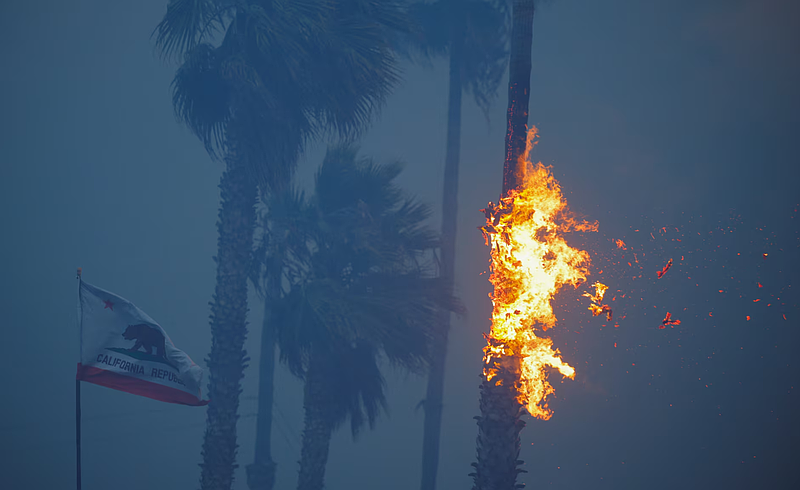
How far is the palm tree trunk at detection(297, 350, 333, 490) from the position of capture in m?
13.6

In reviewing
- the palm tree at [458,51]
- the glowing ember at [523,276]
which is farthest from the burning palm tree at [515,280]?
the palm tree at [458,51]

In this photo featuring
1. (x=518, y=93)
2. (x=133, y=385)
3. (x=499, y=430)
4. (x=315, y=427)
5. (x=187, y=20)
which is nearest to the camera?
(x=499, y=430)

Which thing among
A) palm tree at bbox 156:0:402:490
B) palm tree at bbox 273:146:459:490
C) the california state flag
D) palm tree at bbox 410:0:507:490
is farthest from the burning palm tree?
palm tree at bbox 410:0:507:490

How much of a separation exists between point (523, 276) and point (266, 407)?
10.9 metres

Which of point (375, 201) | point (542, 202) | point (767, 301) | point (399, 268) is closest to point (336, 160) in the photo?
point (375, 201)

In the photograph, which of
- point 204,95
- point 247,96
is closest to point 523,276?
point 247,96

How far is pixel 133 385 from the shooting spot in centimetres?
905

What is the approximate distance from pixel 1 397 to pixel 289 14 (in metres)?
19.0

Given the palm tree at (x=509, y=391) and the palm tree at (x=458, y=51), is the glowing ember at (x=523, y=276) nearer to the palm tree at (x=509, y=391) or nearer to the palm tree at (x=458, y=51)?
the palm tree at (x=509, y=391)

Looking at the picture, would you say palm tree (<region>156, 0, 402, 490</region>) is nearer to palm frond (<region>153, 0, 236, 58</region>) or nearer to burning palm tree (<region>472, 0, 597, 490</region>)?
palm frond (<region>153, 0, 236, 58</region>)

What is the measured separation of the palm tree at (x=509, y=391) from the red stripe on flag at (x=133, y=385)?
4279 millimetres

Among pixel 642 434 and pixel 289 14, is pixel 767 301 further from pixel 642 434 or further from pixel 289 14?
pixel 289 14

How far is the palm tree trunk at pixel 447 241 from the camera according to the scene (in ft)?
58.7

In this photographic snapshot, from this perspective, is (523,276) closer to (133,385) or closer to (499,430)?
(499,430)
